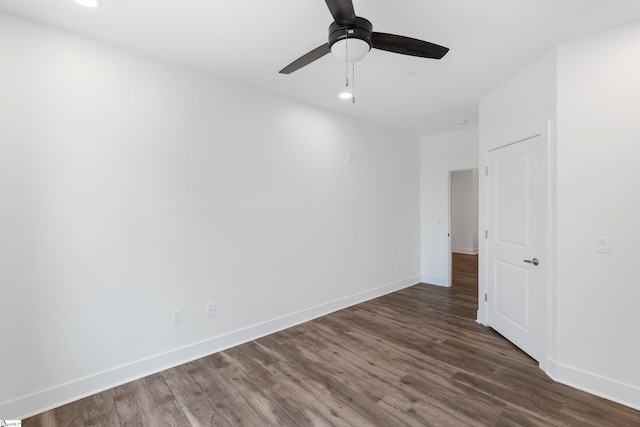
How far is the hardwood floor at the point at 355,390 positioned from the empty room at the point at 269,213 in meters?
0.02

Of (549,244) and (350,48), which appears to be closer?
(350,48)

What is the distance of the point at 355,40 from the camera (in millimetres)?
1619

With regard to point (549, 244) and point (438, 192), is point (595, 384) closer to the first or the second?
point (549, 244)

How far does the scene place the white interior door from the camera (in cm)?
261

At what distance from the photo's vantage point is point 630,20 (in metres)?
2.05

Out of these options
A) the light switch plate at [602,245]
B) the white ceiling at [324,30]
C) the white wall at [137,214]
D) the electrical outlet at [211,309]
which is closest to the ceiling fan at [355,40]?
the white ceiling at [324,30]

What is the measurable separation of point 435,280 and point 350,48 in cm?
464

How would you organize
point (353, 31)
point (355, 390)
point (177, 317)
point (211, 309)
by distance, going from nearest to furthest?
1. point (353, 31)
2. point (355, 390)
3. point (177, 317)
4. point (211, 309)

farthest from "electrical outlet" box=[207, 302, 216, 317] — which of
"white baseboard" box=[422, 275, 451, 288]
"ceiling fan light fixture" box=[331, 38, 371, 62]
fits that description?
"white baseboard" box=[422, 275, 451, 288]

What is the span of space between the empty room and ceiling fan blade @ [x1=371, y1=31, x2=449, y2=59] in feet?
0.04

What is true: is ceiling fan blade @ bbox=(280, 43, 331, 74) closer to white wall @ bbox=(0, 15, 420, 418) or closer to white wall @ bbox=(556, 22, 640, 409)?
white wall @ bbox=(0, 15, 420, 418)

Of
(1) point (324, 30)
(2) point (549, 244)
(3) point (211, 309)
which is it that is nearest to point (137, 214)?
(3) point (211, 309)

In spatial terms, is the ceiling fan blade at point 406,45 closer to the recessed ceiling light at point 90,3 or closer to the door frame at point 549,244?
the door frame at point 549,244

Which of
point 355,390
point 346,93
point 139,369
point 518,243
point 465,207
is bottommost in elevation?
point 355,390
